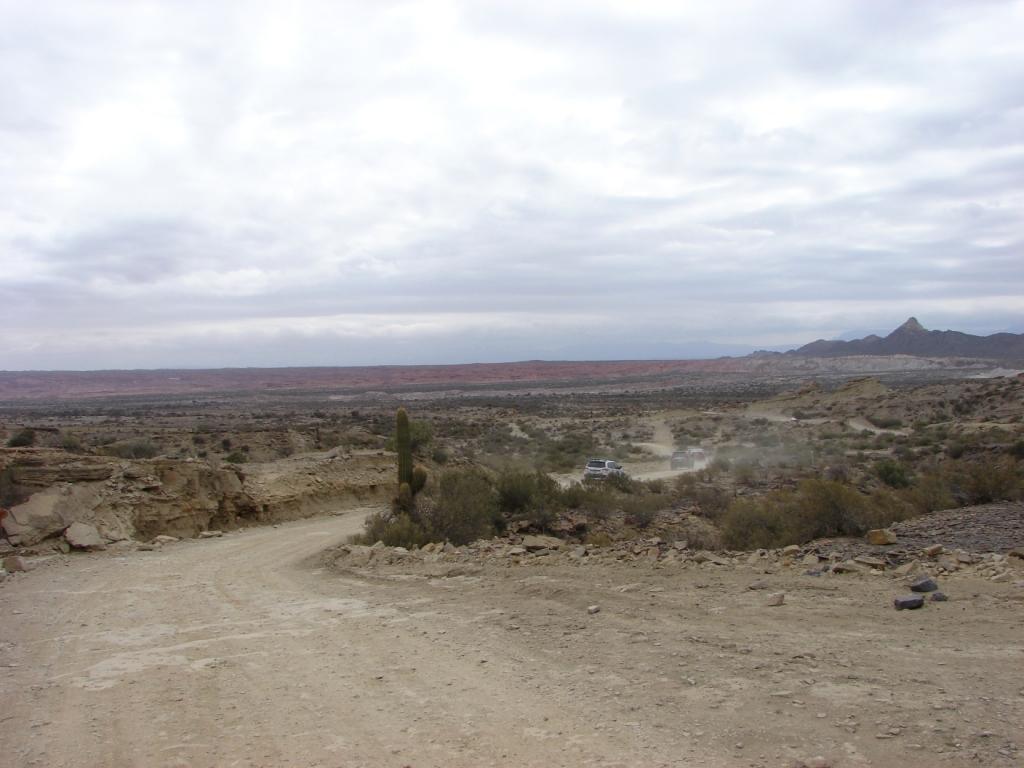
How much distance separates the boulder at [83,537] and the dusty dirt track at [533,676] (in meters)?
6.62

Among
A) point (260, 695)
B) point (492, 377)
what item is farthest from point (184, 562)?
point (492, 377)

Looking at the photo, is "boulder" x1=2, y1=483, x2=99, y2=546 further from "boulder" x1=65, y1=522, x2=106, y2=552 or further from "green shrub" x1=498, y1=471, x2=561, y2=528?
"green shrub" x1=498, y1=471, x2=561, y2=528

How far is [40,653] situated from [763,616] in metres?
8.47

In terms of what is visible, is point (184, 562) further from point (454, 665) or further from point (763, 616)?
point (763, 616)

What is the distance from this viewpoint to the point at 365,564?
50.5 ft

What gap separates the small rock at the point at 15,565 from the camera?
15.8m

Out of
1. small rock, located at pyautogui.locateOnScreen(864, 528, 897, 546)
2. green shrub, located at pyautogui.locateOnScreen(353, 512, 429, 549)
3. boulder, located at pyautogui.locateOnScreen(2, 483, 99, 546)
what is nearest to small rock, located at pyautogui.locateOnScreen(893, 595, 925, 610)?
small rock, located at pyautogui.locateOnScreen(864, 528, 897, 546)

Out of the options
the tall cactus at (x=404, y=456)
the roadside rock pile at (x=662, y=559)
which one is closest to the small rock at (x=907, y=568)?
the roadside rock pile at (x=662, y=559)

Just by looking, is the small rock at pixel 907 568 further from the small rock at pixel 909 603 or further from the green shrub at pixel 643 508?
the green shrub at pixel 643 508

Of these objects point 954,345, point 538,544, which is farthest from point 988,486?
point 954,345

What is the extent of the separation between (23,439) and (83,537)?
1694 cm

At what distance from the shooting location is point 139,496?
21.9 metres

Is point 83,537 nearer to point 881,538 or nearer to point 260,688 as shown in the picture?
point 260,688

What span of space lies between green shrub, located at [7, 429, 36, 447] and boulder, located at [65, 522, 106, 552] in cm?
1516
